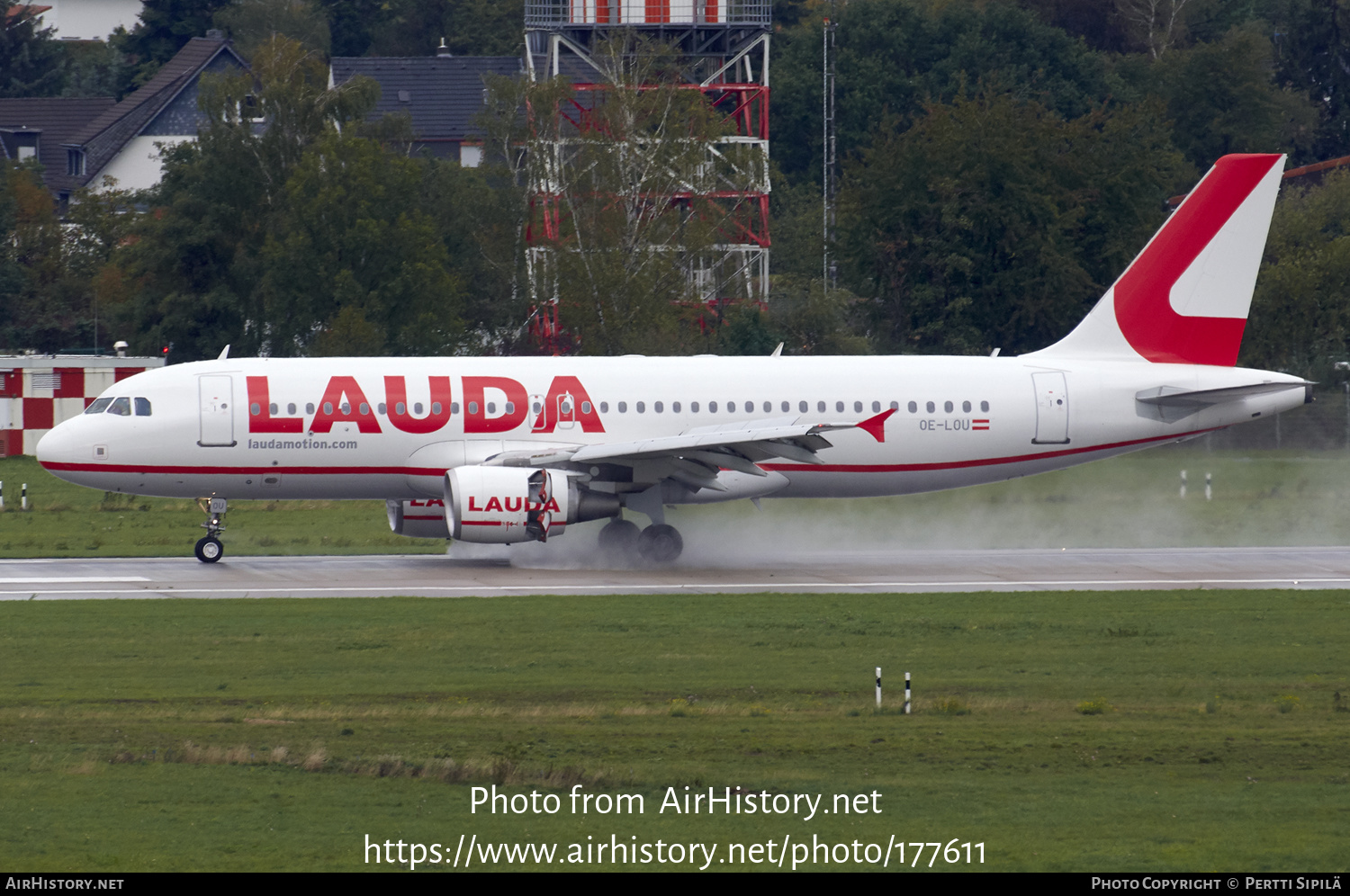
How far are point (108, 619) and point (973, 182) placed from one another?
133 feet

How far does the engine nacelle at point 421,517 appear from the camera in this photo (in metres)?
31.9

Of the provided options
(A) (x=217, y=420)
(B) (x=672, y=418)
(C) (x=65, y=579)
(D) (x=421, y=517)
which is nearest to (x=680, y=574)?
(B) (x=672, y=418)

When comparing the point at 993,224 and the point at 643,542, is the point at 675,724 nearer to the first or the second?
the point at 643,542

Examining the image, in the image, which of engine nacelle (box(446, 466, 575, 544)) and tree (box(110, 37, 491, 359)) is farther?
tree (box(110, 37, 491, 359))

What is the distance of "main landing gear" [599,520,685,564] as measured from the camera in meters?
31.8

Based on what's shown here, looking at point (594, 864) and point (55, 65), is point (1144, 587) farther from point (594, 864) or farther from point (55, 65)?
point (55, 65)

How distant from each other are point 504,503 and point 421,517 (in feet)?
10.2

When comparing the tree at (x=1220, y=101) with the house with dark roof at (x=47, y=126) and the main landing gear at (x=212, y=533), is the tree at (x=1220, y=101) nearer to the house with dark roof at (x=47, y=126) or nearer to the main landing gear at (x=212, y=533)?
the house with dark roof at (x=47, y=126)

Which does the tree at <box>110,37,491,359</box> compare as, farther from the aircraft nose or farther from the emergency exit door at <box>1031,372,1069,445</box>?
the emergency exit door at <box>1031,372,1069,445</box>

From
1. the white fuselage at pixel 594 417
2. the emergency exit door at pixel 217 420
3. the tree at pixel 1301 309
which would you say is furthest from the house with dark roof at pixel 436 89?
the emergency exit door at pixel 217 420

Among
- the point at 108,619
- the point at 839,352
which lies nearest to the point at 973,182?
the point at 839,352

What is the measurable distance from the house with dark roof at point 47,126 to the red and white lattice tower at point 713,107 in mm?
40511

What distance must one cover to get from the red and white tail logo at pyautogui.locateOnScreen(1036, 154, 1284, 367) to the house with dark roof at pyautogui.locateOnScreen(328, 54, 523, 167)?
7142cm

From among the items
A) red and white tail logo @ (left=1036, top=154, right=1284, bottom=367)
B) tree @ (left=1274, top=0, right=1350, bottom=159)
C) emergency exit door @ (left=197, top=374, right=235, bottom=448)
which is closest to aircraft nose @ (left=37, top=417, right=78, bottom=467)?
emergency exit door @ (left=197, top=374, right=235, bottom=448)
